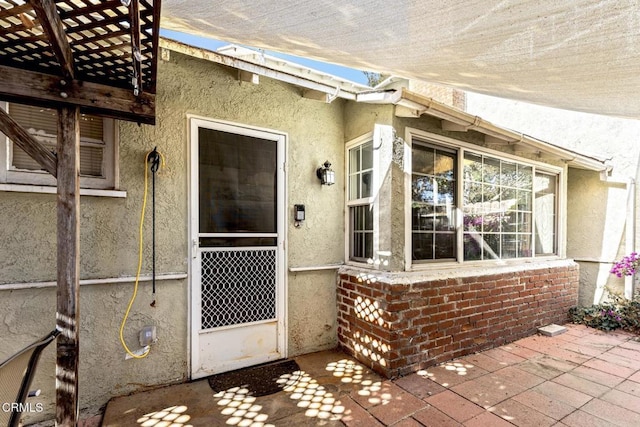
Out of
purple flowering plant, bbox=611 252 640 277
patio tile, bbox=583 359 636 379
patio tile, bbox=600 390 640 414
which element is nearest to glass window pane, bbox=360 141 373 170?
patio tile, bbox=600 390 640 414

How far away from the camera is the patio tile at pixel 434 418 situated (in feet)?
9.06

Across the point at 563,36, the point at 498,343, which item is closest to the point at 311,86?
the point at 563,36

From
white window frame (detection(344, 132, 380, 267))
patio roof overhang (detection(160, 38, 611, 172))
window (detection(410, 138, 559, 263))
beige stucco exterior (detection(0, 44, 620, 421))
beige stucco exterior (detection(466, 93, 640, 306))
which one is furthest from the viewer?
beige stucco exterior (detection(466, 93, 640, 306))

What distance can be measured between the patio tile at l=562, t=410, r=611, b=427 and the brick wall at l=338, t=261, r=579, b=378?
1.39 meters

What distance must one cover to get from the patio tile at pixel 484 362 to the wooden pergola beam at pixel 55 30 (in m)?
5.42

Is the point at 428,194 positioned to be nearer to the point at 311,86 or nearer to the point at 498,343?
the point at 311,86

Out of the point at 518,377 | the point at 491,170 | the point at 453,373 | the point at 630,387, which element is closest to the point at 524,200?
the point at 491,170

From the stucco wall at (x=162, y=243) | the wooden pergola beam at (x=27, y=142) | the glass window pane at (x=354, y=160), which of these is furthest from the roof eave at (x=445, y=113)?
the wooden pergola beam at (x=27, y=142)

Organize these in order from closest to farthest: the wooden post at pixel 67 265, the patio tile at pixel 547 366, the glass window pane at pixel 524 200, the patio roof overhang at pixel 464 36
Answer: the patio roof overhang at pixel 464 36, the wooden post at pixel 67 265, the patio tile at pixel 547 366, the glass window pane at pixel 524 200

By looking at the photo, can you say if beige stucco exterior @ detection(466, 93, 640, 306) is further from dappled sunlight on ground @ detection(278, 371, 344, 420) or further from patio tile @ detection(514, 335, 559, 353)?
dappled sunlight on ground @ detection(278, 371, 344, 420)

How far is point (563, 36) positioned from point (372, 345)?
3621 millimetres

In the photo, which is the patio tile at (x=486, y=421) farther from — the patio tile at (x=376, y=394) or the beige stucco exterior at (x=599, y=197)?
the beige stucco exterior at (x=599, y=197)

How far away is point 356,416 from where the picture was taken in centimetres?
290

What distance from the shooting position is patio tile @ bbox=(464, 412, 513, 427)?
9.03 ft
